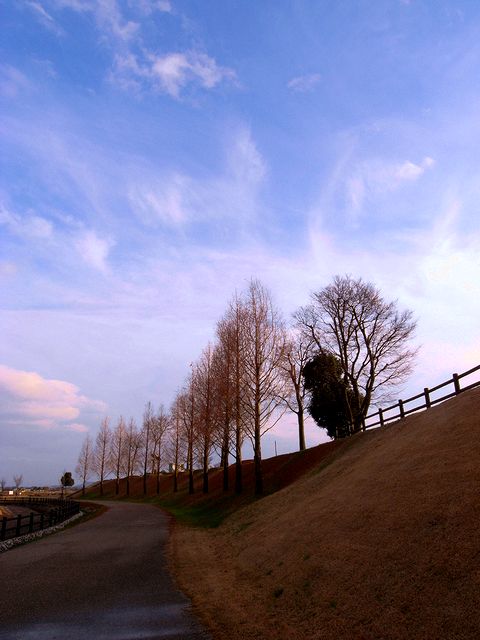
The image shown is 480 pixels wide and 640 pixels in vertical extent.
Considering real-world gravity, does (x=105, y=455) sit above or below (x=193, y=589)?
above

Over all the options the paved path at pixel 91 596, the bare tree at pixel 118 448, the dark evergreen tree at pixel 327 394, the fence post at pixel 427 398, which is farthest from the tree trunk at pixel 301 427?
the bare tree at pixel 118 448

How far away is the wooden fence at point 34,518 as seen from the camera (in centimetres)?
2064

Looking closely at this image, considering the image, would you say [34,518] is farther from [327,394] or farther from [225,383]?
[327,394]

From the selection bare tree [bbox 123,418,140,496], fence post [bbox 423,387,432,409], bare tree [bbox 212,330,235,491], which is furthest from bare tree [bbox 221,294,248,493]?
bare tree [bbox 123,418,140,496]

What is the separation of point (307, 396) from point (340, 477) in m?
24.4

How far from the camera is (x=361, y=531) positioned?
32.7ft

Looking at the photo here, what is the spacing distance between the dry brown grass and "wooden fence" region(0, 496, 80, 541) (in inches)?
341

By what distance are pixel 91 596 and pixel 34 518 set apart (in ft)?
122

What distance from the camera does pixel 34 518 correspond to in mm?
40938

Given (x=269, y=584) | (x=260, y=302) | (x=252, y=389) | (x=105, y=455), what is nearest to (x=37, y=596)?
(x=269, y=584)

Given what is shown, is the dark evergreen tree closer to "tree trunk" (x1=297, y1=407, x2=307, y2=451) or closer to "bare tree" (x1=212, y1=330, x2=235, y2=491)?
"tree trunk" (x1=297, y1=407, x2=307, y2=451)

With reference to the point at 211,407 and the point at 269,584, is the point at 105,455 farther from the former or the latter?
the point at 269,584

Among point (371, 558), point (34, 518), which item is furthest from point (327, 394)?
point (371, 558)

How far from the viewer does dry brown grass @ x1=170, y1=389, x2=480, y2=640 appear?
6.36 m
